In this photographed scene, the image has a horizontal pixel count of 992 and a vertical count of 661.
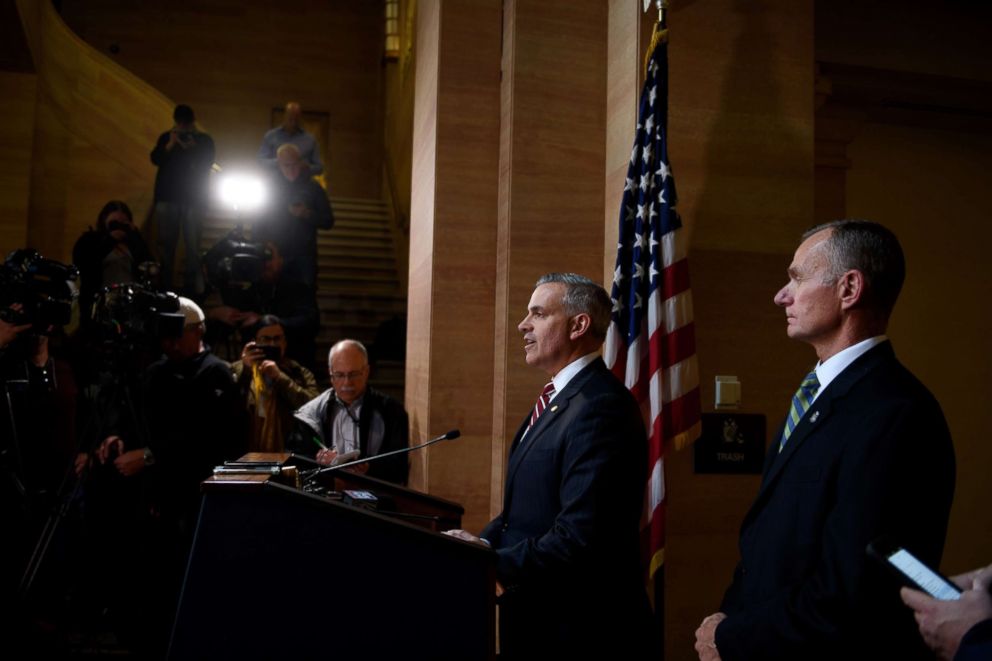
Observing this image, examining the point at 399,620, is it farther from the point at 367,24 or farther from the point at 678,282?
the point at 367,24

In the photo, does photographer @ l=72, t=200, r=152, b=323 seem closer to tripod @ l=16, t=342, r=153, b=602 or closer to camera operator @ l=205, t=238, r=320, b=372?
camera operator @ l=205, t=238, r=320, b=372

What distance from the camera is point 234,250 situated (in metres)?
5.91

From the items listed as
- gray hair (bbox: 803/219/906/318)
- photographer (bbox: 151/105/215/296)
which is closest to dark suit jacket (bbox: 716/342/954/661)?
gray hair (bbox: 803/219/906/318)

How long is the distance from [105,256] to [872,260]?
665 cm

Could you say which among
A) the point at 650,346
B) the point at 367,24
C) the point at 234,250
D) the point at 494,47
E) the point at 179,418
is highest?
the point at 367,24

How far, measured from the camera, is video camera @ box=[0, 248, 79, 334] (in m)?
3.62

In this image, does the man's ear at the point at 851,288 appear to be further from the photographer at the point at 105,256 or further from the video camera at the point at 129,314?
the photographer at the point at 105,256

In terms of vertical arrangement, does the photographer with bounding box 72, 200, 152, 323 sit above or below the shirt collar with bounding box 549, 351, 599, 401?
above

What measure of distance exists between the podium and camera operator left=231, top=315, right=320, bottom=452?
3.04 meters

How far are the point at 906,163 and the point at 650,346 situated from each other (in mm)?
3828

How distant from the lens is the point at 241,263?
580cm

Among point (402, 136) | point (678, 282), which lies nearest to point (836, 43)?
point (678, 282)

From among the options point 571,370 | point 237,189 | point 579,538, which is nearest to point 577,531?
point 579,538

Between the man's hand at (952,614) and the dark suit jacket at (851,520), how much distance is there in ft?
0.72
